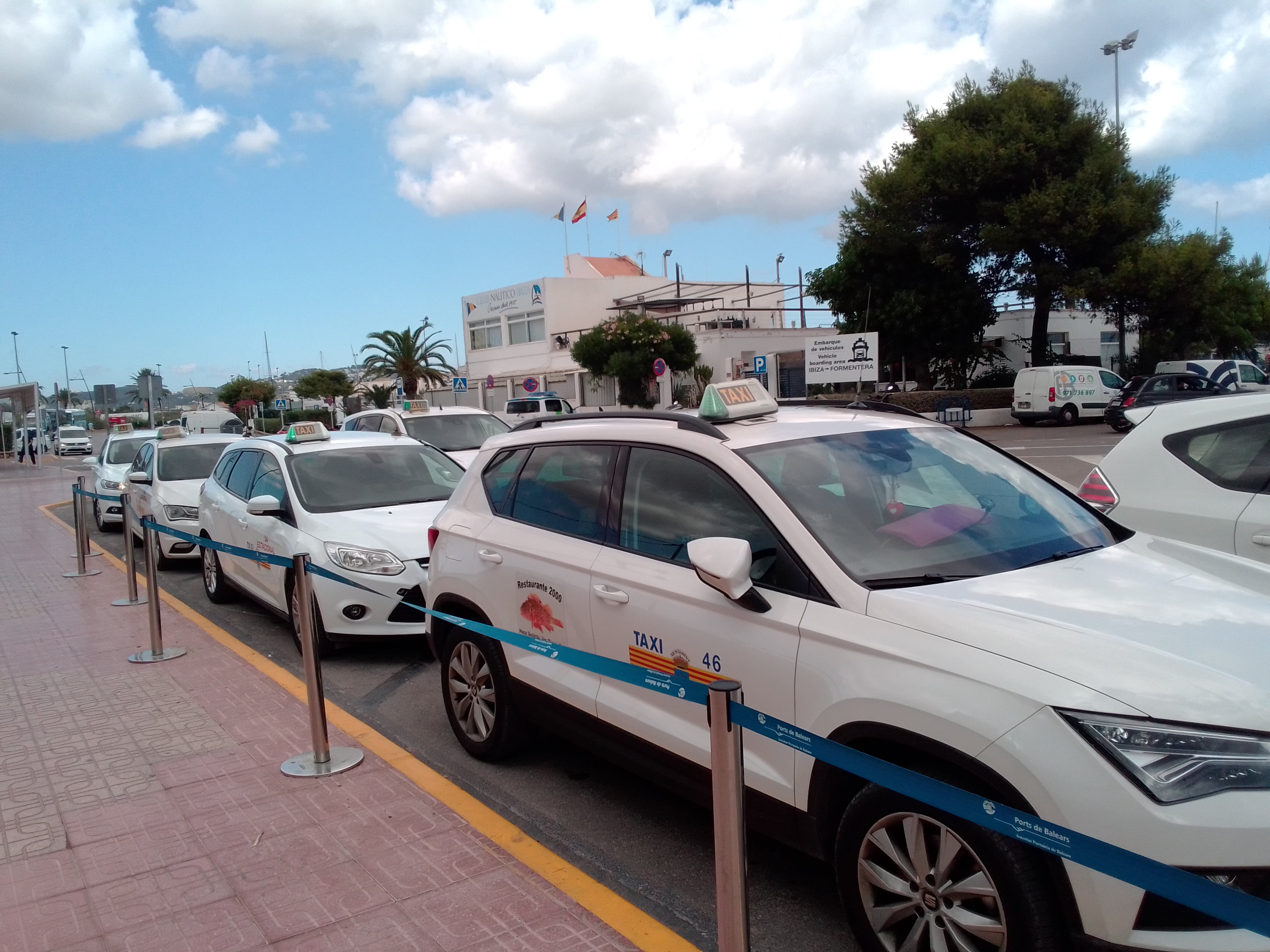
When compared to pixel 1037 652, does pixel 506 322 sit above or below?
above

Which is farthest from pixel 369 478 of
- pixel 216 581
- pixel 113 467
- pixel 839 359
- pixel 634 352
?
pixel 634 352

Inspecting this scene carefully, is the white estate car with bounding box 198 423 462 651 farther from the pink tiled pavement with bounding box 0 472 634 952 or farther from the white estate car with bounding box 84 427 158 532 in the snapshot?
the white estate car with bounding box 84 427 158 532

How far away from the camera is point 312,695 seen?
4.92m

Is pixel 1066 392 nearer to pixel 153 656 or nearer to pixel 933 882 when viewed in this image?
pixel 153 656

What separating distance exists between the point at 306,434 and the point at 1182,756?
25.3ft

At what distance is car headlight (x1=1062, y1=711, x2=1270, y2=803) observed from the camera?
2.29 metres

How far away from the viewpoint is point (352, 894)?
3.68 metres

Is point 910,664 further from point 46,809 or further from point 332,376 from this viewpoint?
point 332,376

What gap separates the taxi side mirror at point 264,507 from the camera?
24.1 ft

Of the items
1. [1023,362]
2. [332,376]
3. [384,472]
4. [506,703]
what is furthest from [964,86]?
[332,376]

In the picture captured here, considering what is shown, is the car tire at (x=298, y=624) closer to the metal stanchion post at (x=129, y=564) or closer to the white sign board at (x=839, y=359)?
the metal stanchion post at (x=129, y=564)

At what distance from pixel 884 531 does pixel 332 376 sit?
85082 millimetres

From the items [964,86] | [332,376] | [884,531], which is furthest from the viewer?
[332,376]

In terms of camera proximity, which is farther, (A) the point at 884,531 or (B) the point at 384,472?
(B) the point at 384,472
